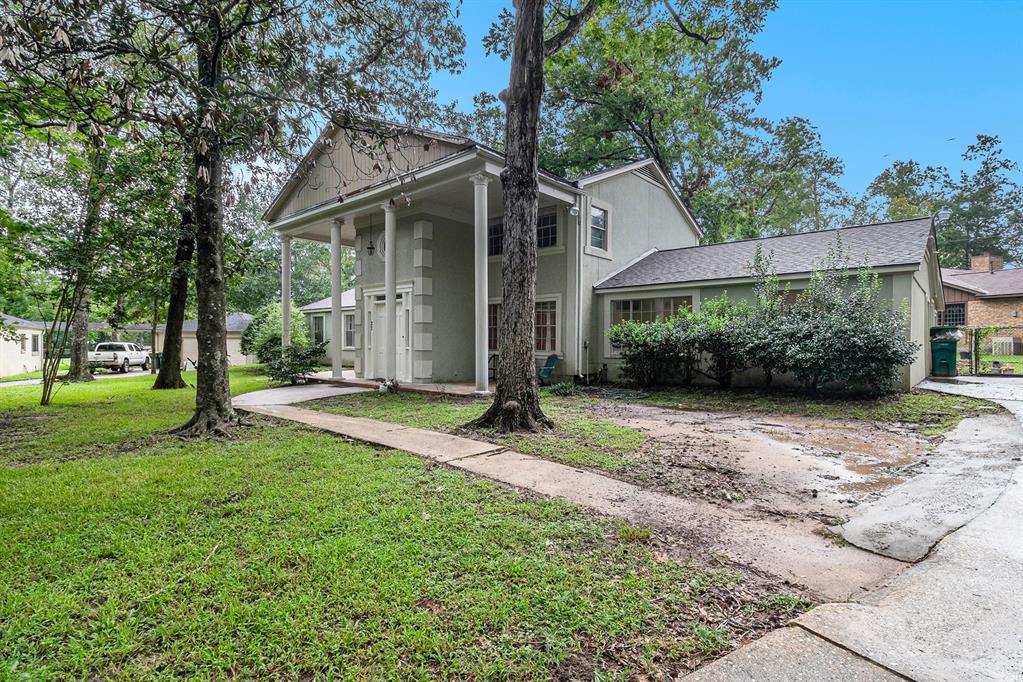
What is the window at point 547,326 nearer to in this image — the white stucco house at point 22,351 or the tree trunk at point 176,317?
the tree trunk at point 176,317

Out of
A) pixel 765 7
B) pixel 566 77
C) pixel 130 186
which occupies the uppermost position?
pixel 566 77

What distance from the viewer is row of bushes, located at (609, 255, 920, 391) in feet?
29.6

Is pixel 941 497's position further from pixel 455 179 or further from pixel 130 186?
pixel 130 186

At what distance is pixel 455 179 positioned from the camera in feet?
34.1

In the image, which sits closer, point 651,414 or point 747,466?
point 747,466

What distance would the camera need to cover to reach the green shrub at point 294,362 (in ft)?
43.0

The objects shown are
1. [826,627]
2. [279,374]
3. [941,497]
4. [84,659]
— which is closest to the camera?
[84,659]

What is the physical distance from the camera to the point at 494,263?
1405 centimetres

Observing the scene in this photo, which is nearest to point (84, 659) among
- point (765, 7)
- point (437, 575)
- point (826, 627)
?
point (437, 575)

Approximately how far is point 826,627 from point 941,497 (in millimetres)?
2800

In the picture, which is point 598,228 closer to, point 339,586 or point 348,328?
point 348,328

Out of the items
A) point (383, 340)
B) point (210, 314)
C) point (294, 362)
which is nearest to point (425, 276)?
point (383, 340)

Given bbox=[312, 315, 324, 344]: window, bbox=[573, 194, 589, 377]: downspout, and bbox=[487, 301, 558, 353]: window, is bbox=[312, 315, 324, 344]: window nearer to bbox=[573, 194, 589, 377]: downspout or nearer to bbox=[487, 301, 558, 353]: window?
bbox=[487, 301, 558, 353]: window

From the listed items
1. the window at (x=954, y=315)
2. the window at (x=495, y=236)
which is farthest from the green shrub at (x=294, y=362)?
the window at (x=954, y=315)
